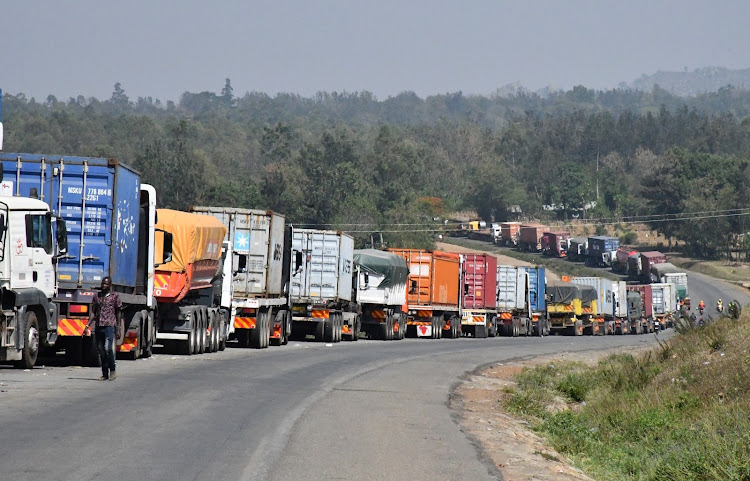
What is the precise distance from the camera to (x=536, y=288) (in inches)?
2409

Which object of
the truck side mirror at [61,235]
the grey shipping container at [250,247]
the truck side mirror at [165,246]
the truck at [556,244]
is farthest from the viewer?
the truck at [556,244]

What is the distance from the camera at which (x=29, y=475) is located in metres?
9.52

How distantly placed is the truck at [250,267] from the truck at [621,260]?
93819 millimetres

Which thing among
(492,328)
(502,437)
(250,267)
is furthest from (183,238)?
(492,328)

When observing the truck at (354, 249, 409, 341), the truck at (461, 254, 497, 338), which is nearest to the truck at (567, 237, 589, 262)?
the truck at (461, 254, 497, 338)

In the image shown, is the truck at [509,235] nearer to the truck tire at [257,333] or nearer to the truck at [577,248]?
the truck at [577,248]

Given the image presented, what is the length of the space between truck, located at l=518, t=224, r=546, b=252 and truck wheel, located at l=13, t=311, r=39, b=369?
122 meters

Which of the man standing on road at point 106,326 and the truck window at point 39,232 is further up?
the truck window at point 39,232

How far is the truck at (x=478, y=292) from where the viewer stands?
52.4 m

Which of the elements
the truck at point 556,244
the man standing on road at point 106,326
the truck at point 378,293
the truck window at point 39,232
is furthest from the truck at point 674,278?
the man standing on road at point 106,326

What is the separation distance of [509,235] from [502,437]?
431 feet

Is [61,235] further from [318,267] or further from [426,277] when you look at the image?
[426,277]

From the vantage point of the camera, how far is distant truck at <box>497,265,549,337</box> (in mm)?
56688

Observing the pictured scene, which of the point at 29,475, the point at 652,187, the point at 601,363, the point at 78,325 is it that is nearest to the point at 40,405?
the point at 29,475
